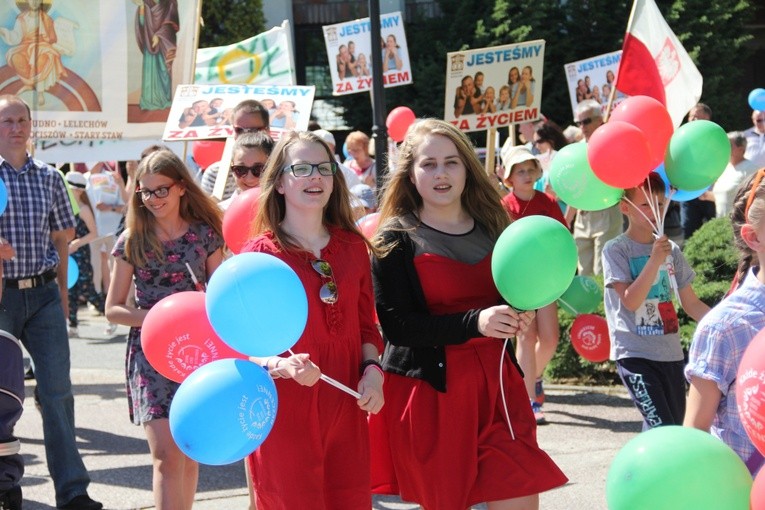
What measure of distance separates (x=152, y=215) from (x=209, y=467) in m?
2.19

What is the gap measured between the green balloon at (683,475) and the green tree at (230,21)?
77.1 ft

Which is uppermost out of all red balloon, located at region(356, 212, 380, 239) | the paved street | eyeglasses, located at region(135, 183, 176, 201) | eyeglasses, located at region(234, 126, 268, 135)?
eyeglasses, located at region(234, 126, 268, 135)

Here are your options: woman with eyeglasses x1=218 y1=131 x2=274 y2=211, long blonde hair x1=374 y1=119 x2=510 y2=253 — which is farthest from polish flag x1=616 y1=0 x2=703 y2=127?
long blonde hair x1=374 y1=119 x2=510 y2=253

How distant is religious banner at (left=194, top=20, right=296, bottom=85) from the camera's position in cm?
1013

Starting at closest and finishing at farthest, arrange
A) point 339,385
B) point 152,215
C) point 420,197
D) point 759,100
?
point 339,385 < point 420,197 < point 152,215 < point 759,100

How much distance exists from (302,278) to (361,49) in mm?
10770

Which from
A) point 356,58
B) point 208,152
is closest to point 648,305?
point 208,152

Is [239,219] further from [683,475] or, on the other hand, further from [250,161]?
[683,475]

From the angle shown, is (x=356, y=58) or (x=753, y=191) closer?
(x=753, y=191)

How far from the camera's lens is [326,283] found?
12.6ft

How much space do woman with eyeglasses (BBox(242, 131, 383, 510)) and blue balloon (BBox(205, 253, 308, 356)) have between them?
12 cm

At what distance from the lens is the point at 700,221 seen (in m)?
12.4

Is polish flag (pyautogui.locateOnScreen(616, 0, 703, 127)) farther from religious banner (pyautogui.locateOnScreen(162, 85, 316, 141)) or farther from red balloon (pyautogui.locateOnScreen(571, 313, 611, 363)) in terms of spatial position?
religious banner (pyautogui.locateOnScreen(162, 85, 316, 141))

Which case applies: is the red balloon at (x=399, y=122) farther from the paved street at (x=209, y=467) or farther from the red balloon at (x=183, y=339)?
the red balloon at (x=183, y=339)
